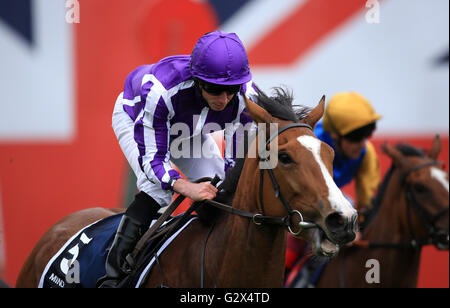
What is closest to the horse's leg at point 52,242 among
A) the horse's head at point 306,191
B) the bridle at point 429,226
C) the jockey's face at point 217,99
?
the jockey's face at point 217,99

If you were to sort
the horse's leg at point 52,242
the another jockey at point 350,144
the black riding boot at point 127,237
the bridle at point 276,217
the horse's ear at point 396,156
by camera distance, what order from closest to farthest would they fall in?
the bridle at point 276,217 < the black riding boot at point 127,237 < the horse's leg at point 52,242 < the horse's ear at point 396,156 < the another jockey at point 350,144

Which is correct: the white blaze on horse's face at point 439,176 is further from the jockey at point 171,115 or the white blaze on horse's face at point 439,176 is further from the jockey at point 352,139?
the jockey at point 171,115

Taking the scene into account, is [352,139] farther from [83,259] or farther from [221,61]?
[83,259]

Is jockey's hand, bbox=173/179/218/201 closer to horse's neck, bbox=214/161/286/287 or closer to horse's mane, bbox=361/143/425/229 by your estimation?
horse's neck, bbox=214/161/286/287

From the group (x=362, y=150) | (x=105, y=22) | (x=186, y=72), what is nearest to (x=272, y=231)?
(x=186, y=72)

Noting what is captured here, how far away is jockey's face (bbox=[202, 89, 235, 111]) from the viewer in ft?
8.49

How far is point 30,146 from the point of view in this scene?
5395mm

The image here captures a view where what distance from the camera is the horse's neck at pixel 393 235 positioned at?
3.90m

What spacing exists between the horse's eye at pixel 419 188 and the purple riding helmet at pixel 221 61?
1.97 m

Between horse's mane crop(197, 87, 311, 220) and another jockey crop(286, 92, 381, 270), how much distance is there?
1716mm

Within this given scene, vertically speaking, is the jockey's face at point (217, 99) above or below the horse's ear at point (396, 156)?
above

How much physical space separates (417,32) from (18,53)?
3761 mm

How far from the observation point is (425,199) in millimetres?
3949
